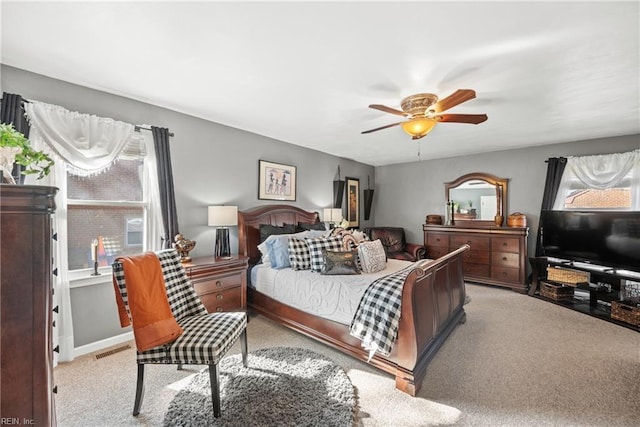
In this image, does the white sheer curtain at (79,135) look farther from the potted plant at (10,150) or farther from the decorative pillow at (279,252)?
the decorative pillow at (279,252)

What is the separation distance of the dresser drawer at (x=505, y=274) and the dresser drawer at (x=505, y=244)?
0.32 meters

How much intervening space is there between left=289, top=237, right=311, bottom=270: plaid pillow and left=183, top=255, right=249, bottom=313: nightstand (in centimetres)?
57

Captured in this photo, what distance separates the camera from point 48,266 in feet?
2.81

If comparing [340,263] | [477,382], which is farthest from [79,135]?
[477,382]

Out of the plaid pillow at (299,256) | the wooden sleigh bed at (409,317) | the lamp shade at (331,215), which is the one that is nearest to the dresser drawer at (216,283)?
the wooden sleigh bed at (409,317)

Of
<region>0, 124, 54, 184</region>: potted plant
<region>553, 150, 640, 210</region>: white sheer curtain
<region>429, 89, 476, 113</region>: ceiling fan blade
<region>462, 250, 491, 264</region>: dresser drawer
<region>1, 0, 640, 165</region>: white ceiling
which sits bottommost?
<region>462, 250, 491, 264</region>: dresser drawer

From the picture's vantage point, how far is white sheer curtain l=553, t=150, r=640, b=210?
379cm

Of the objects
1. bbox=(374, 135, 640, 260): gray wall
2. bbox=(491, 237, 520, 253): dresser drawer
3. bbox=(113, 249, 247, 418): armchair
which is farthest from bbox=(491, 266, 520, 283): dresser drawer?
bbox=(113, 249, 247, 418): armchair

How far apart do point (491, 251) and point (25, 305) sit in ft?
18.3

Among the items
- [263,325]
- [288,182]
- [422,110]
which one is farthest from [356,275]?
[288,182]

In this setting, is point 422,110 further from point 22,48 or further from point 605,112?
point 22,48

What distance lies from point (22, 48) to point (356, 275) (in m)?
3.27

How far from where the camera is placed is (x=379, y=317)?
2109 millimetres

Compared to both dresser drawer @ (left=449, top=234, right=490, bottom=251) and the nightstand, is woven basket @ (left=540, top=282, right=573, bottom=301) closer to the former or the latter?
dresser drawer @ (left=449, top=234, right=490, bottom=251)
